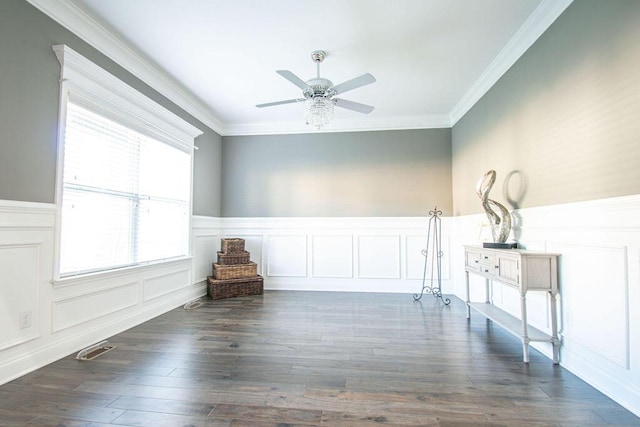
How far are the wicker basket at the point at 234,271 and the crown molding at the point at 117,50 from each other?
7.27ft

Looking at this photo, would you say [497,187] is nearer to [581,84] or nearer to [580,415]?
[581,84]

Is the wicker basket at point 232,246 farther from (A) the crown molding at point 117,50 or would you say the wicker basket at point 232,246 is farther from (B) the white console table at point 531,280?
(B) the white console table at point 531,280

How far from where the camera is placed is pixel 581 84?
2.01 metres

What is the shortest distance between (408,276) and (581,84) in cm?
323

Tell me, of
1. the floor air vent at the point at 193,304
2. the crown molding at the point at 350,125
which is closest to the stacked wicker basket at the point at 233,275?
the floor air vent at the point at 193,304

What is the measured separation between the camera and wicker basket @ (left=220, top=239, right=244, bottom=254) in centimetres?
447

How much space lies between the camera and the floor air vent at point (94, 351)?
228cm

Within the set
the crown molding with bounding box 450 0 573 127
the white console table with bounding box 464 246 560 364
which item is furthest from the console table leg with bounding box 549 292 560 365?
the crown molding with bounding box 450 0 573 127

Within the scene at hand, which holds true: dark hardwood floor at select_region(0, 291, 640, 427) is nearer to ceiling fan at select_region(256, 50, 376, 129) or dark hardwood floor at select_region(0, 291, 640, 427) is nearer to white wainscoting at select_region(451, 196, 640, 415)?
white wainscoting at select_region(451, 196, 640, 415)

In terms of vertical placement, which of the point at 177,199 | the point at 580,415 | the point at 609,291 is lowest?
the point at 580,415

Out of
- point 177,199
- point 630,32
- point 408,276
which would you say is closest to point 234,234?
point 177,199

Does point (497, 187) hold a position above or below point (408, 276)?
above

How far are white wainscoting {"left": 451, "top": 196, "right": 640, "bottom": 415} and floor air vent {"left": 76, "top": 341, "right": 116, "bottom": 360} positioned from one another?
3.54 m

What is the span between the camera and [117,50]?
109 inches
